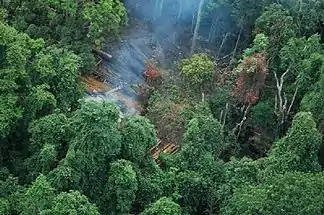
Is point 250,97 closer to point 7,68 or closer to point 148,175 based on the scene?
point 148,175

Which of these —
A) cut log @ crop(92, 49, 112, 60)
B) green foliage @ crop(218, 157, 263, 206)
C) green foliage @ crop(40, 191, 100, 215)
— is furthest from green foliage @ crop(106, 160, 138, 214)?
cut log @ crop(92, 49, 112, 60)

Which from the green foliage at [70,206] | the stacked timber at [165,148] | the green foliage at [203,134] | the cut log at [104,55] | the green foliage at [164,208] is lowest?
the stacked timber at [165,148]

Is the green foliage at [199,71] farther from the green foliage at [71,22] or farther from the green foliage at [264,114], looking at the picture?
the green foliage at [71,22]

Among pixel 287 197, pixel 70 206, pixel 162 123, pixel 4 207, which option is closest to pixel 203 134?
pixel 162 123

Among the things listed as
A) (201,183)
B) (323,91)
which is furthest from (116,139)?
(323,91)

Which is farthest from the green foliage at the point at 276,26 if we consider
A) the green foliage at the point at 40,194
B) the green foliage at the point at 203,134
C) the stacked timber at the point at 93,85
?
the green foliage at the point at 40,194

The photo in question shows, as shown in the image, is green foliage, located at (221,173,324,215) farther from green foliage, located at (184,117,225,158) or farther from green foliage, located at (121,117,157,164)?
green foliage, located at (184,117,225,158)
